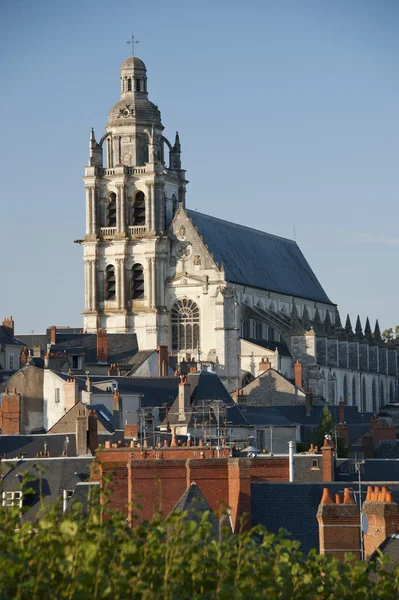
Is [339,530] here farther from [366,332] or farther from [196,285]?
[366,332]

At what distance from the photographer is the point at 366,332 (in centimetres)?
13050

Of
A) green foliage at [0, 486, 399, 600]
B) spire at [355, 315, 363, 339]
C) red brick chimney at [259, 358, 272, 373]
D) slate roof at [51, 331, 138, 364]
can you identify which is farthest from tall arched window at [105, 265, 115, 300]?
green foliage at [0, 486, 399, 600]

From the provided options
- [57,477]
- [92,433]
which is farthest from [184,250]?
[57,477]

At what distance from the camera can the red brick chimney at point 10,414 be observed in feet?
249

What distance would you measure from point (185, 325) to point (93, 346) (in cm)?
790

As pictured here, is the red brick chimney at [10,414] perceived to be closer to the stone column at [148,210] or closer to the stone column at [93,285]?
the stone column at [93,285]

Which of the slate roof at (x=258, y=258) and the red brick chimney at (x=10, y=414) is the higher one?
the slate roof at (x=258, y=258)

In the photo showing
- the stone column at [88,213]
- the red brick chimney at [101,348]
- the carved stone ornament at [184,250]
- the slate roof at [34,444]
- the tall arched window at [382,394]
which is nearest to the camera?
the slate roof at [34,444]

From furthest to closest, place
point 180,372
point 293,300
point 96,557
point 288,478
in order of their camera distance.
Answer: point 293,300 → point 180,372 → point 288,478 → point 96,557

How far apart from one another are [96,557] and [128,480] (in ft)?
64.8

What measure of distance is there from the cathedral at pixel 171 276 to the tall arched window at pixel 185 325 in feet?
0.19

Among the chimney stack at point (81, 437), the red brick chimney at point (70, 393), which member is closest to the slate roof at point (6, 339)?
the red brick chimney at point (70, 393)

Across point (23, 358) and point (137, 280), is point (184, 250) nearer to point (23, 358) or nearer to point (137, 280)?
point (137, 280)

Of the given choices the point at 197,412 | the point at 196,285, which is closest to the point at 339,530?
the point at 197,412
